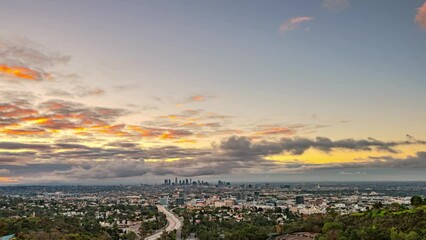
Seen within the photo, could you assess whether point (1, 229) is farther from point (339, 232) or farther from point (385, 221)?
point (385, 221)

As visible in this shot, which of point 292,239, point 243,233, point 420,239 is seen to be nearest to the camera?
point 420,239

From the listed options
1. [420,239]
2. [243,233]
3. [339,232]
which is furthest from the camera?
[243,233]

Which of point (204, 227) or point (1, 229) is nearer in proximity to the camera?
point (1, 229)

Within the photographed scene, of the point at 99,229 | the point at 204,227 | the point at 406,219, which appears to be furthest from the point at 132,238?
the point at 406,219

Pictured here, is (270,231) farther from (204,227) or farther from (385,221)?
(204,227)

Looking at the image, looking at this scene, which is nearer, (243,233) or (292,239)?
(292,239)

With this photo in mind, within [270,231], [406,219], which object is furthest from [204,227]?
[406,219]

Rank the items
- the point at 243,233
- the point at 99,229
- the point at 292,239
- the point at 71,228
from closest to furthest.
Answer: the point at 292,239 → the point at 243,233 → the point at 71,228 → the point at 99,229

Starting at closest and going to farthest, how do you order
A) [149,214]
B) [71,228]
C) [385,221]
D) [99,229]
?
[385,221] → [71,228] → [99,229] → [149,214]
